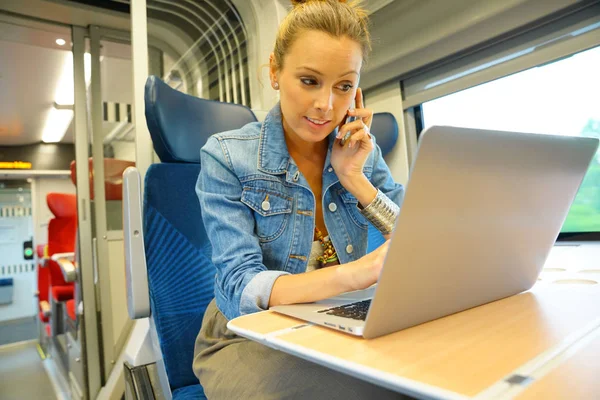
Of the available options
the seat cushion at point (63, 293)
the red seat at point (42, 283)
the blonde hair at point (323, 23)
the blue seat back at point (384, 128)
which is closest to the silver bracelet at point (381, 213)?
the blonde hair at point (323, 23)

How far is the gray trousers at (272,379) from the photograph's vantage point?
1.99ft

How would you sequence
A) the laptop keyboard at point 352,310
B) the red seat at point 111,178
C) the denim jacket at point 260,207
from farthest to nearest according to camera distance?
the red seat at point 111,178, the denim jacket at point 260,207, the laptop keyboard at point 352,310

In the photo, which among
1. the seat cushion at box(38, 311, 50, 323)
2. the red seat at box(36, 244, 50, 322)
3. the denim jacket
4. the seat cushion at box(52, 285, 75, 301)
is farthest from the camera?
the red seat at box(36, 244, 50, 322)

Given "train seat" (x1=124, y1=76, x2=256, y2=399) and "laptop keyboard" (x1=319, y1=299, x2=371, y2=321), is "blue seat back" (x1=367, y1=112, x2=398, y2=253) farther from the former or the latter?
"laptop keyboard" (x1=319, y1=299, x2=371, y2=321)

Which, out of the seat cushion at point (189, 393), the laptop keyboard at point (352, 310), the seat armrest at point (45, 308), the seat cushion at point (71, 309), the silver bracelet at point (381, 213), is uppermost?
the silver bracelet at point (381, 213)

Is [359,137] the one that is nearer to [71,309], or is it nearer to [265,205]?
[265,205]

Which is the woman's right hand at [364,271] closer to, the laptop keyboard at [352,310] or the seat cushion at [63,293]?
the laptop keyboard at [352,310]

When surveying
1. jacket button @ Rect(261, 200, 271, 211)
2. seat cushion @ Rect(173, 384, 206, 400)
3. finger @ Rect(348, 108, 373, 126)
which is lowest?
seat cushion @ Rect(173, 384, 206, 400)

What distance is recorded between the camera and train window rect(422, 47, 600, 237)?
1408 mm

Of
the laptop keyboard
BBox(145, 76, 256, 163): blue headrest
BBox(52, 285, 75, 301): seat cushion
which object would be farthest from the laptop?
BBox(52, 285, 75, 301): seat cushion

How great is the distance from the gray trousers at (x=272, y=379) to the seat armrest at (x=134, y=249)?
0.96 feet

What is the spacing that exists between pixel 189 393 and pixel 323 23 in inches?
34.1

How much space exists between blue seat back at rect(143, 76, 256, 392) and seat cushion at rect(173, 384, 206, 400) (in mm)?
20

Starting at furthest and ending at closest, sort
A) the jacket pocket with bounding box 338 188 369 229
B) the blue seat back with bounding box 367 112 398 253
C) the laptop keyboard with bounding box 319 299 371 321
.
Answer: the blue seat back with bounding box 367 112 398 253 → the jacket pocket with bounding box 338 188 369 229 → the laptop keyboard with bounding box 319 299 371 321
